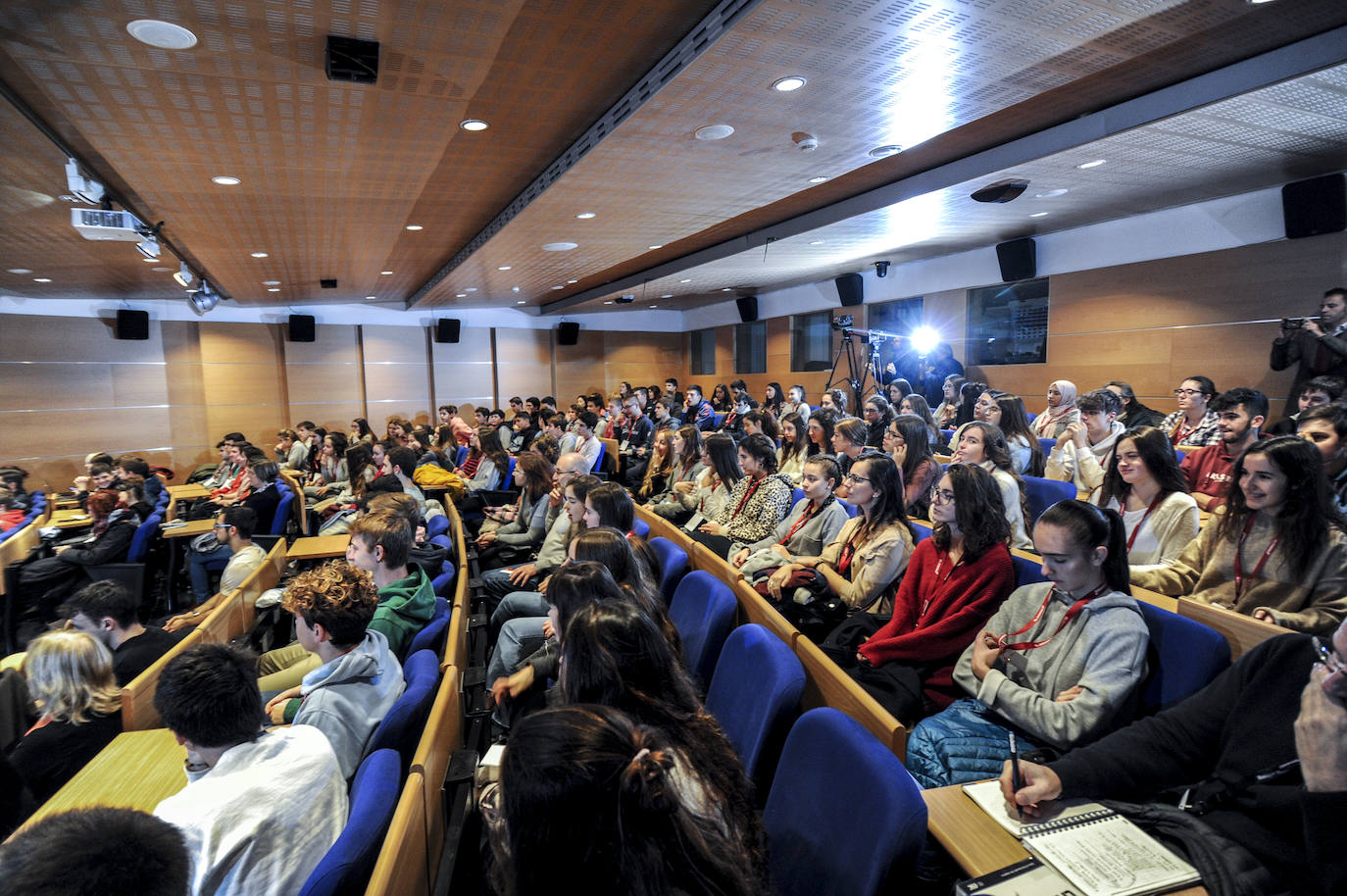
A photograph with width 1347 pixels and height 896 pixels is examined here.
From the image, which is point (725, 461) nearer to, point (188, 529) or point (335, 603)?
point (335, 603)

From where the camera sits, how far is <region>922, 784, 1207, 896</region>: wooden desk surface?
4.20 ft

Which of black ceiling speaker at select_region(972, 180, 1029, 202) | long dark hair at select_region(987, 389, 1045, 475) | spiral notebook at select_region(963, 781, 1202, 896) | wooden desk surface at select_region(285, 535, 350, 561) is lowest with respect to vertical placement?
wooden desk surface at select_region(285, 535, 350, 561)

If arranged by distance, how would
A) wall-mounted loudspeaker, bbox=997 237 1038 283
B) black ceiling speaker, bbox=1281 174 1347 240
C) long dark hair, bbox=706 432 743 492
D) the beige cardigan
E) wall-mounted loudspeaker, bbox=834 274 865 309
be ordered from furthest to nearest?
wall-mounted loudspeaker, bbox=834 274 865 309, wall-mounted loudspeaker, bbox=997 237 1038 283, black ceiling speaker, bbox=1281 174 1347 240, long dark hair, bbox=706 432 743 492, the beige cardigan

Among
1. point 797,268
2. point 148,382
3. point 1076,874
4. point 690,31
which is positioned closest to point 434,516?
point 690,31

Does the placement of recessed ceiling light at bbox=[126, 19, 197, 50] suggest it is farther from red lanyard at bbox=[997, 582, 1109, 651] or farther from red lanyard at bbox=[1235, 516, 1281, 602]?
red lanyard at bbox=[1235, 516, 1281, 602]

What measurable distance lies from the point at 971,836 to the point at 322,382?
13.3 m

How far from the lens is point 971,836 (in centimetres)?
137

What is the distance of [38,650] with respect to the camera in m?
2.31

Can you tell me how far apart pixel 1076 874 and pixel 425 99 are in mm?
3922

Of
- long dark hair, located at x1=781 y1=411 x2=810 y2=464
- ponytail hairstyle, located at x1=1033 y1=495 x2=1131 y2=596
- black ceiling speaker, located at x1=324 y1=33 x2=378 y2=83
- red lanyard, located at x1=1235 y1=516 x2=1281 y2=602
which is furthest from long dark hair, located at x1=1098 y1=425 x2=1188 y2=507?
black ceiling speaker, located at x1=324 y1=33 x2=378 y2=83

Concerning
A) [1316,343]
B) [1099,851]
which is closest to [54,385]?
[1099,851]

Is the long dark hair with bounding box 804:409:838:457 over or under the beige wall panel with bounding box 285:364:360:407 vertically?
under

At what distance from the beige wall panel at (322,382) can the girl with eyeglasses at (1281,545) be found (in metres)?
13.1

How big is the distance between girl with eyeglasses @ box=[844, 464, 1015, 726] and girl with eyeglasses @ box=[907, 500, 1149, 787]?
0.16m
